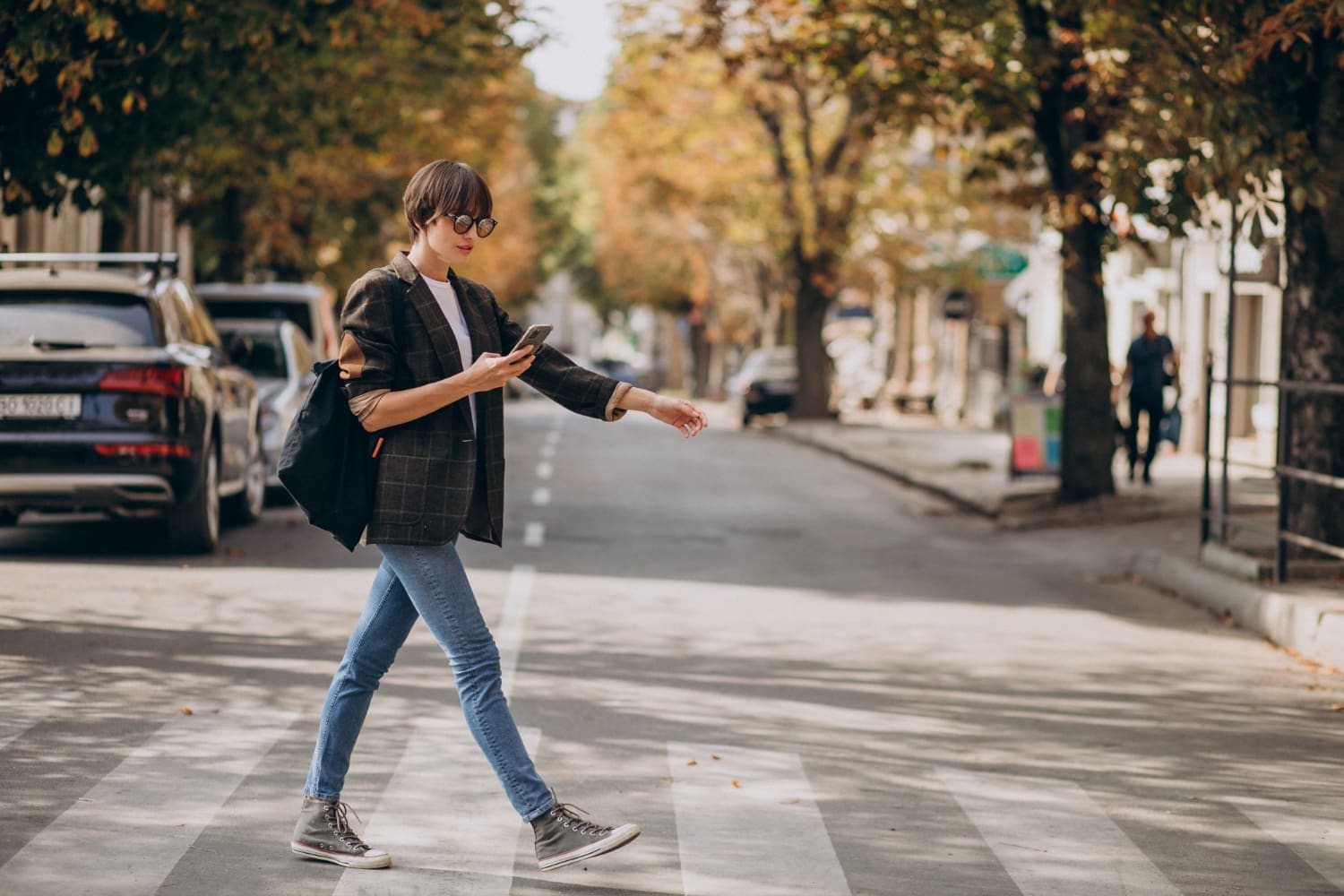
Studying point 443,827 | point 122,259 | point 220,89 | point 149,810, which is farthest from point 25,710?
point 220,89

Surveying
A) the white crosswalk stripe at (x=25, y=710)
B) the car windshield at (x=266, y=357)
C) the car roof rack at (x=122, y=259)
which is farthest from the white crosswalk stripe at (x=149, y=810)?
the car windshield at (x=266, y=357)

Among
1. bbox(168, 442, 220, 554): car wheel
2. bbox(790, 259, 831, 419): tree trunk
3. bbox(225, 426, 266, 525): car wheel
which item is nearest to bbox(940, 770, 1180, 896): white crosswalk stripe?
bbox(168, 442, 220, 554): car wheel

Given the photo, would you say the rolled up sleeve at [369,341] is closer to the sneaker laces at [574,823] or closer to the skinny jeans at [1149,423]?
the sneaker laces at [574,823]

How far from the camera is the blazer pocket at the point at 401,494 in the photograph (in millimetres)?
5543

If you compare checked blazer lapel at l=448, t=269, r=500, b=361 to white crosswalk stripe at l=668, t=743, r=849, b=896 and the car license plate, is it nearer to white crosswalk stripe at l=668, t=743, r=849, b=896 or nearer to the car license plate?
white crosswalk stripe at l=668, t=743, r=849, b=896

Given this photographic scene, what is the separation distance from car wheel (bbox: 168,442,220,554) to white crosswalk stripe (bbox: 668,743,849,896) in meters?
6.66

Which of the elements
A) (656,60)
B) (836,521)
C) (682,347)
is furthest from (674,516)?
(682,347)

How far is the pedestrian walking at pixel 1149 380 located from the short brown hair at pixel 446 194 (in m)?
17.2

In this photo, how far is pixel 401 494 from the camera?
218 inches

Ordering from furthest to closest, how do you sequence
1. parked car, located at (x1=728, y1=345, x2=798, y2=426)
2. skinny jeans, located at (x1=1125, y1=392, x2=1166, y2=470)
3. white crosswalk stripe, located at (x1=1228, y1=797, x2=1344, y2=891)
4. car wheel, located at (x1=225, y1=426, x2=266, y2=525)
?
1. parked car, located at (x1=728, y1=345, x2=798, y2=426)
2. skinny jeans, located at (x1=1125, y1=392, x2=1166, y2=470)
3. car wheel, located at (x1=225, y1=426, x2=266, y2=525)
4. white crosswalk stripe, located at (x1=1228, y1=797, x2=1344, y2=891)

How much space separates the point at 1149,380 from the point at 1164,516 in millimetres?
3936

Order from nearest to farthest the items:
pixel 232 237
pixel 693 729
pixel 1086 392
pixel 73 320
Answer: pixel 693 729, pixel 73 320, pixel 1086 392, pixel 232 237

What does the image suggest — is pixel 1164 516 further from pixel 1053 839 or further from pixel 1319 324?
pixel 1053 839

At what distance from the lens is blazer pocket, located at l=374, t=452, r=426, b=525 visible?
554 centimetres
